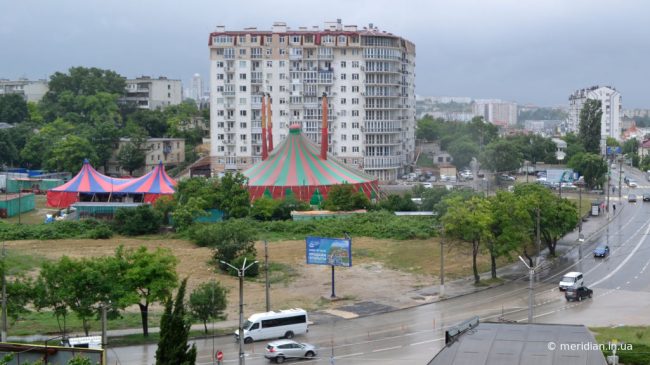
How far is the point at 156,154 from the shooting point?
101312 mm

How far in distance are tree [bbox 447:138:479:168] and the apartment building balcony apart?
17461mm

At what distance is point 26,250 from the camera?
5222 cm

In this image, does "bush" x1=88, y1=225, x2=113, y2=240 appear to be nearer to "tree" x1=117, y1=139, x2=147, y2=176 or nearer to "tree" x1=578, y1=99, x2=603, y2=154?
"tree" x1=117, y1=139, x2=147, y2=176

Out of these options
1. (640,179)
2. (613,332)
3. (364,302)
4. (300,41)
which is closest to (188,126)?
(300,41)

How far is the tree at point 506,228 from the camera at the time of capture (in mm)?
42594

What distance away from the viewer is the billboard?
40.1 metres

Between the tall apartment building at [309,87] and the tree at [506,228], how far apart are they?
159 ft

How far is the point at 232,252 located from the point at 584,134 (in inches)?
2773

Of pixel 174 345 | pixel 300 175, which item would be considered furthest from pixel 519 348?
pixel 300 175

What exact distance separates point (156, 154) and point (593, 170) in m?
50.4

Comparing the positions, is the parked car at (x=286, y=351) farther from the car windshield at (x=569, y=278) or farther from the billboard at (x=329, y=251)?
the car windshield at (x=569, y=278)

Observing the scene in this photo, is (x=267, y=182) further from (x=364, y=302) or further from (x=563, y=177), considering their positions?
(x=563, y=177)

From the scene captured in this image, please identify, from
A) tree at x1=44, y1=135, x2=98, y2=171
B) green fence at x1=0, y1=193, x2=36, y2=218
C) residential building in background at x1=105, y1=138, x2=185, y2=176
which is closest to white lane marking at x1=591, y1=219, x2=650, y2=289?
green fence at x1=0, y1=193, x2=36, y2=218

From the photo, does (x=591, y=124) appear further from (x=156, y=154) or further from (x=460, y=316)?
(x=460, y=316)
